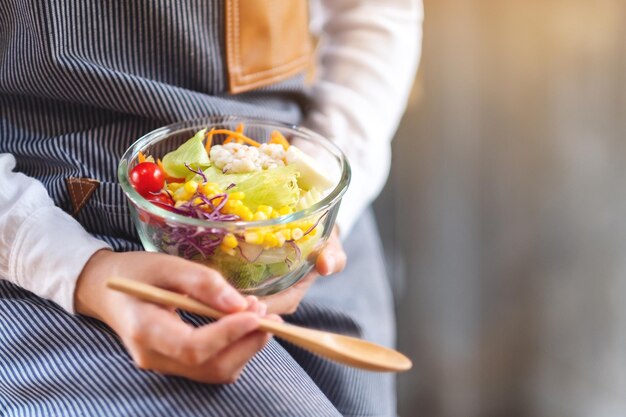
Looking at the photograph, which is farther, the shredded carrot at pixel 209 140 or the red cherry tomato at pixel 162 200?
the shredded carrot at pixel 209 140

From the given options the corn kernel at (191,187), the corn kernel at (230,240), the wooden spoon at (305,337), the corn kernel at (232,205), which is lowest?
the wooden spoon at (305,337)

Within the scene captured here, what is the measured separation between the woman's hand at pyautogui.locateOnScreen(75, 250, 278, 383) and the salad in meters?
0.05

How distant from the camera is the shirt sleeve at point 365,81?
1.01 metres

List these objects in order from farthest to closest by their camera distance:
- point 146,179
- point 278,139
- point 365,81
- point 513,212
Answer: point 513,212 → point 365,81 → point 278,139 → point 146,179

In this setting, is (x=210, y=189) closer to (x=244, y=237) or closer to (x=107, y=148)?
(x=244, y=237)

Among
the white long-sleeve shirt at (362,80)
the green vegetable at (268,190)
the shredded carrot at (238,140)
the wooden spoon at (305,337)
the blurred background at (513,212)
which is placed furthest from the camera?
the blurred background at (513,212)

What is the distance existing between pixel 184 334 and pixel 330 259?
0.74 ft

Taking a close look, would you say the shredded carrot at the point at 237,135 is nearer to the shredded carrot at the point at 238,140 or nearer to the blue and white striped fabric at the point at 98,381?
the shredded carrot at the point at 238,140

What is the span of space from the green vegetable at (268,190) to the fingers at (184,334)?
0.44 feet

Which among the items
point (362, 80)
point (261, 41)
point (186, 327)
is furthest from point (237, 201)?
point (362, 80)

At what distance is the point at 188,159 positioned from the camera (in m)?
0.74

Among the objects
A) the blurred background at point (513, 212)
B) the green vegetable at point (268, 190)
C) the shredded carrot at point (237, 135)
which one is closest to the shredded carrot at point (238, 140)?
the shredded carrot at point (237, 135)

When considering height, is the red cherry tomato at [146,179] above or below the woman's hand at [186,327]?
above

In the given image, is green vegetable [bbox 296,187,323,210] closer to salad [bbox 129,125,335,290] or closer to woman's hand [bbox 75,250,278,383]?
salad [bbox 129,125,335,290]
